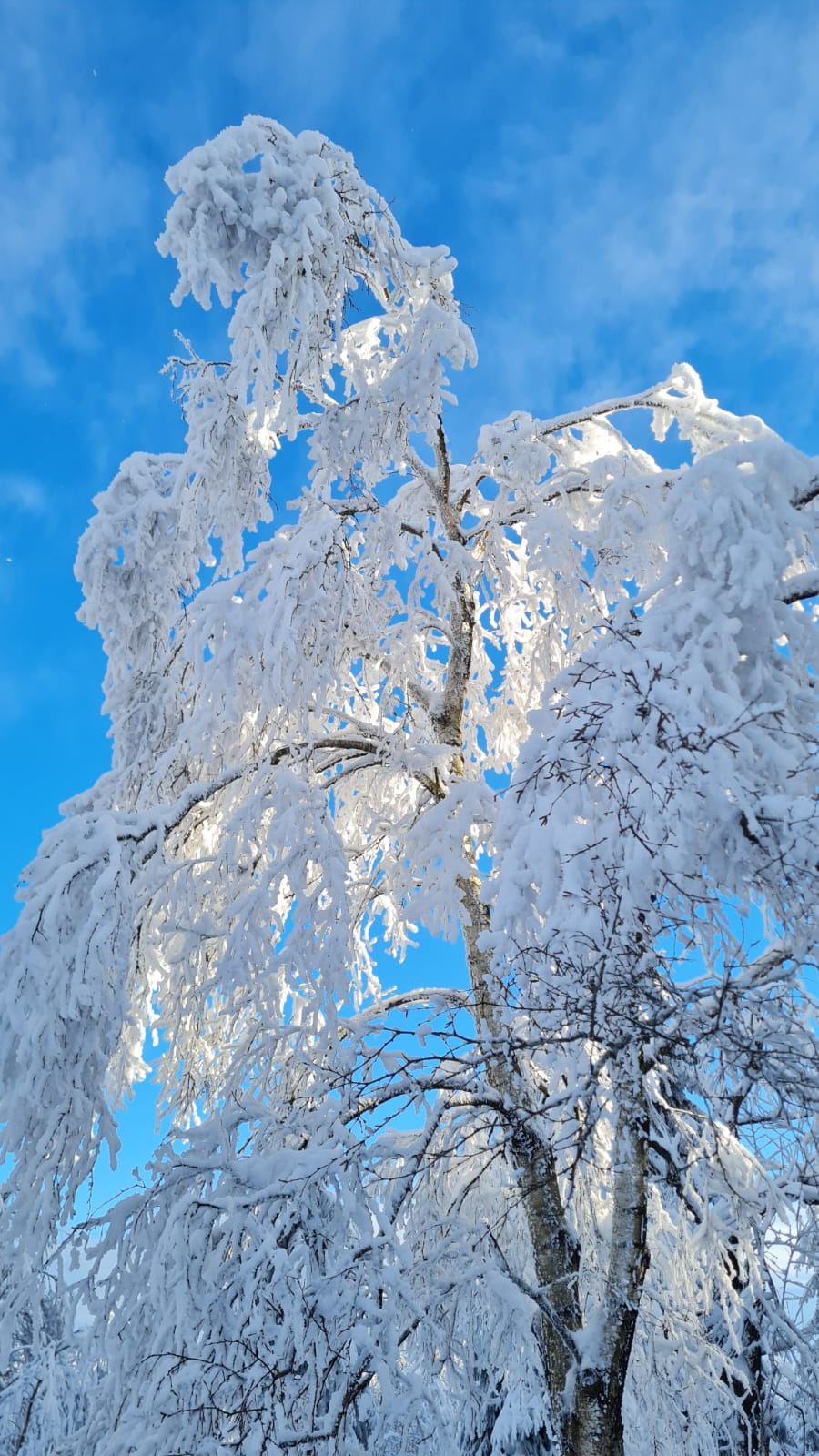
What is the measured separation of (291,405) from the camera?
6.78 metres

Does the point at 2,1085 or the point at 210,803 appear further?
the point at 210,803

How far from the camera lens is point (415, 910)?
598cm

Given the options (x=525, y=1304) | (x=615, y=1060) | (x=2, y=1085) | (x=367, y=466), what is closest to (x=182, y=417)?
(x=367, y=466)

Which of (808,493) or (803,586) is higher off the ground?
(808,493)

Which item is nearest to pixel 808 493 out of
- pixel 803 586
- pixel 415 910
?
pixel 803 586

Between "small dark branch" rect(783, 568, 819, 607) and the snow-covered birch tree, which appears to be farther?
"small dark branch" rect(783, 568, 819, 607)

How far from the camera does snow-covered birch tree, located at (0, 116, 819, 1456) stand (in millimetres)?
3537

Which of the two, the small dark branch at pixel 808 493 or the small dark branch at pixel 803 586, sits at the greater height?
the small dark branch at pixel 808 493

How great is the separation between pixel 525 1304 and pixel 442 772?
3.37 metres

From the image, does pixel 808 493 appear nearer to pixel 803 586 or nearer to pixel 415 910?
pixel 803 586

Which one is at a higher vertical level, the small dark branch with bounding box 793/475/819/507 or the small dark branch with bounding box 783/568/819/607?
the small dark branch with bounding box 793/475/819/507

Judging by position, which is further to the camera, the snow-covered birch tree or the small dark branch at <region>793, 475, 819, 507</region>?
the small dark branch at <region>793, 475, 819, 507</region>

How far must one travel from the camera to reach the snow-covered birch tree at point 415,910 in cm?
354

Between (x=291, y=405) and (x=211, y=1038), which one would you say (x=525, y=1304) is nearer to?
(x=211, y=1038)
